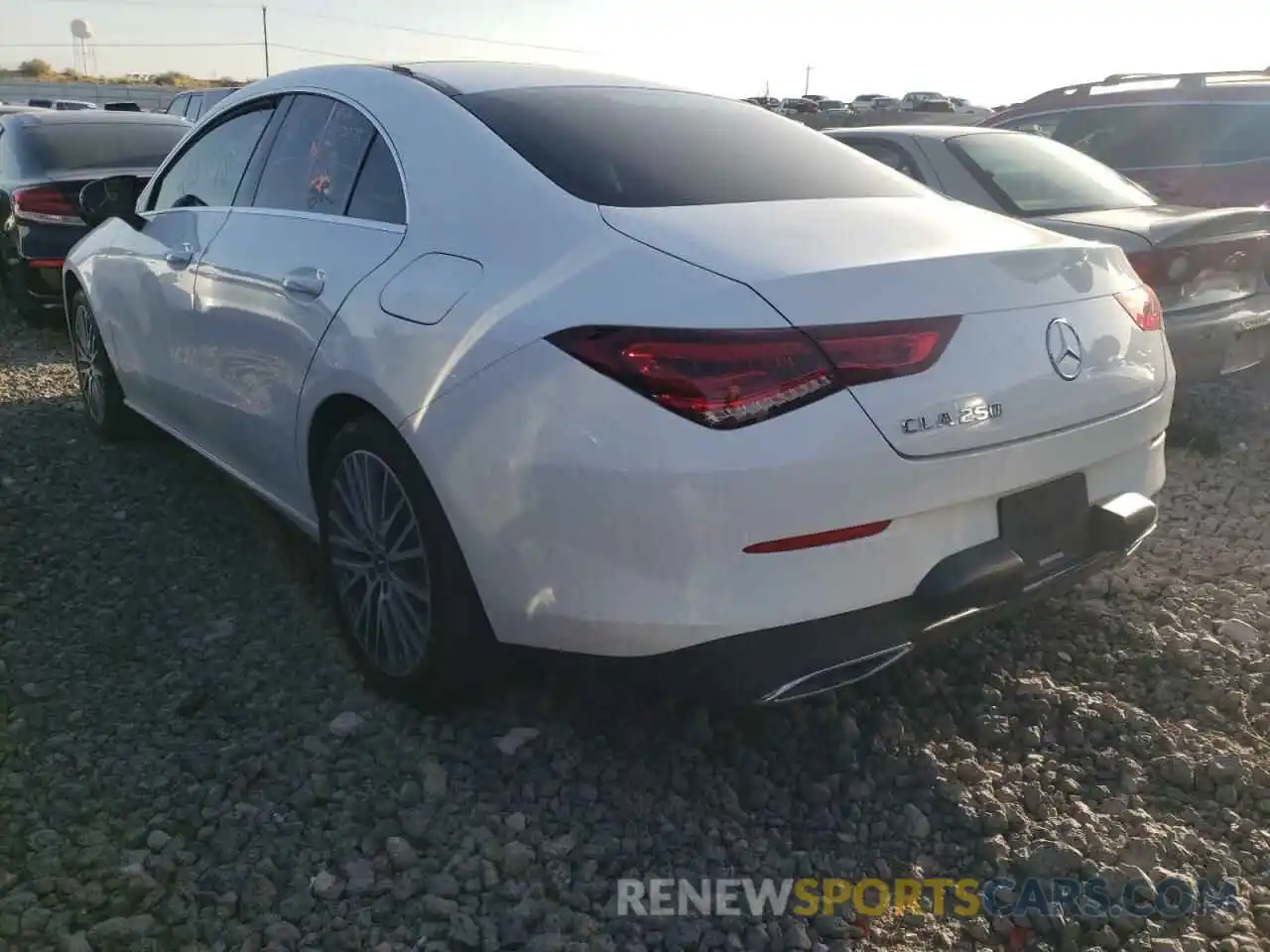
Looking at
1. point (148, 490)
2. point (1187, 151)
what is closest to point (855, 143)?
point (1187, 151)

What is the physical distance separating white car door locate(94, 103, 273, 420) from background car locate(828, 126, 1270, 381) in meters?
3.20

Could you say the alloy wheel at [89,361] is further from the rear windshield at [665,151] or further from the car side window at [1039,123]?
the car side window at [1039,123]

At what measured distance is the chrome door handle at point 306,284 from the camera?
2.93m

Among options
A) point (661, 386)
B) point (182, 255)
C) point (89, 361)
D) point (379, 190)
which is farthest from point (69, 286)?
point (661, 386)

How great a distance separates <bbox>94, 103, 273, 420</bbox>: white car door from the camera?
12.5ft

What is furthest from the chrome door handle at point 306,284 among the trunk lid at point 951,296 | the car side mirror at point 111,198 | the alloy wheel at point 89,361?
the alloy wheel at point 89,361

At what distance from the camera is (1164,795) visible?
8.54 feet

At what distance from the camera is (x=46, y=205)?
725cm

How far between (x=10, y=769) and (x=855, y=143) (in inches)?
187

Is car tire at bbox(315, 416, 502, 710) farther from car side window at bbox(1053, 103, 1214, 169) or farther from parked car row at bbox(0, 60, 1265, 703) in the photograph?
car side window at bbox(1053, 103, 1214, 169)

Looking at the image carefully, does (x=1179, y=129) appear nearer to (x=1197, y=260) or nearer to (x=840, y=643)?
(x=1197, y=260)

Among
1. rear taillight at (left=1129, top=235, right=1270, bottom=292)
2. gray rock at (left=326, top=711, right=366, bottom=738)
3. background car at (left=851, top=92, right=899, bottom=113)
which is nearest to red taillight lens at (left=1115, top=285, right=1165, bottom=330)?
rear taillight at (left=1129, top=235, right=1270, bottom=292)

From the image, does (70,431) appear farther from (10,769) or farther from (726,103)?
(726,103)

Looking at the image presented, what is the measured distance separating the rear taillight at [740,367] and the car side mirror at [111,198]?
10.4 feet
